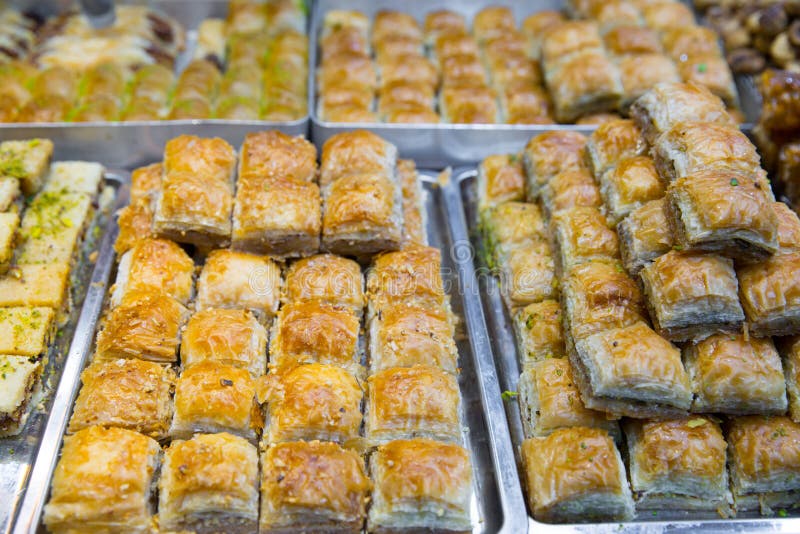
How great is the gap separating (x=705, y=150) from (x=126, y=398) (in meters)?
3.48

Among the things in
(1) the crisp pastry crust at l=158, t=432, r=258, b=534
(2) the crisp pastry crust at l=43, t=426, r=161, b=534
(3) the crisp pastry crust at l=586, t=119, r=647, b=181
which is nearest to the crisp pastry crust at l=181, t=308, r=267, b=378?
(1) the crisp pastry crust at l=158, t=432, r=258, b=534

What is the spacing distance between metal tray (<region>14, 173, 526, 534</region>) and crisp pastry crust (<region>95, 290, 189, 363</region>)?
13.4 inches

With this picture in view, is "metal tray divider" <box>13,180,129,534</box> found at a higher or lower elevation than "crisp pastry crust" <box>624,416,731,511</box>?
higher

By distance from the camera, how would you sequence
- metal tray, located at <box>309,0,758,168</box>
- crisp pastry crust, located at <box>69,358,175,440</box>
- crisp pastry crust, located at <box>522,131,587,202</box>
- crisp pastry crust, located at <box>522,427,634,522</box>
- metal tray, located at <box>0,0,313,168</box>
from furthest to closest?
metal tray, located at <box>309,0,758,168</box> < metal tray, located at <box>0,0,313,168</box> < crisp pastry crust, located at <box>522,131,587,202</box> < crisp pastry crust, located at <box>69,358,175,440</box> < crisp pastry crust, located at <box>522,427,634,522</box>

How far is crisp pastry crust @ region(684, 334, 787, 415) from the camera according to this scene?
3537 millimetres

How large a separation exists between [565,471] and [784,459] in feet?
3.73

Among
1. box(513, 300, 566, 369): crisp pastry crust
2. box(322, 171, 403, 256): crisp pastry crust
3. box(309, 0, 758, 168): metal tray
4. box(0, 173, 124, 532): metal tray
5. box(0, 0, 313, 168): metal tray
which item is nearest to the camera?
box(0, 173, 124, 532): metal tray

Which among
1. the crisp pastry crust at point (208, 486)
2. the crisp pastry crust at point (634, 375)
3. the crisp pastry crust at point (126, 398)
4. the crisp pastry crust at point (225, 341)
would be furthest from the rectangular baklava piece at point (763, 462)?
the crisp pastry crust at point (126, 398)

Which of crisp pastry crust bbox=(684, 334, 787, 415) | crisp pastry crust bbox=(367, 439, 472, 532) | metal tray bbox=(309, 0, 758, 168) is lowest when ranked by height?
crisp pastry crust bbox=(367, 439, 472, 532)

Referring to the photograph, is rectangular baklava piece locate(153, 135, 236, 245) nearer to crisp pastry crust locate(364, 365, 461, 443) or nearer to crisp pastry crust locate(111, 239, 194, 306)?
crisp pastry crust locate(111, 239, 194, 306)

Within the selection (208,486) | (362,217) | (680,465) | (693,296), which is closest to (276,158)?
(362,217)

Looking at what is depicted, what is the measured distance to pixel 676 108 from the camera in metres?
4.27

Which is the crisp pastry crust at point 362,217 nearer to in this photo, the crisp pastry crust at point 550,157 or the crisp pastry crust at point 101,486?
the crisp pastry crust at point 550,157

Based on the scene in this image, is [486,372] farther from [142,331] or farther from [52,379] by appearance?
[52,379]
